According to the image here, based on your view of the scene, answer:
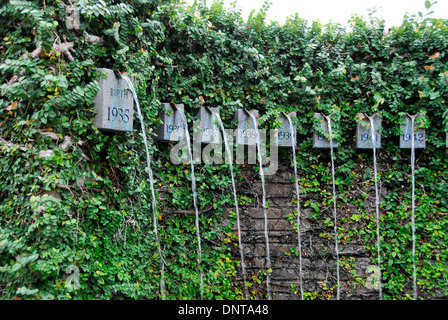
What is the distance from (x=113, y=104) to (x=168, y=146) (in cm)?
90

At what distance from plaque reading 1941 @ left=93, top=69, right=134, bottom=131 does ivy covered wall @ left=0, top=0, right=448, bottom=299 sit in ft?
0.23

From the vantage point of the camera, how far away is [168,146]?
3.41 meters

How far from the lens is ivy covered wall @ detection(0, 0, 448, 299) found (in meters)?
2.33

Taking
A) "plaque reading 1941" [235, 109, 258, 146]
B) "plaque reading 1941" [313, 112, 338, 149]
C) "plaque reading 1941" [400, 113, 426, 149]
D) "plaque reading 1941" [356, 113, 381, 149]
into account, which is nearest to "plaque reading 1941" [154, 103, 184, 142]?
"plaque reading 1941" [235, 109, 258, 146]

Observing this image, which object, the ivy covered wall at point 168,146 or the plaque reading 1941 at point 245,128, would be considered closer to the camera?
the ivy covered wall at point 168,146

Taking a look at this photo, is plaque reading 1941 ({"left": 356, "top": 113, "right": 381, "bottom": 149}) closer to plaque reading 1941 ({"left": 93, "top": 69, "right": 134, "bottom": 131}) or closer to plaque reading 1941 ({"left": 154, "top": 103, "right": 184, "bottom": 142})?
plaque reading 1941 ({"left": 154, "top": 103, "right": 184, "bottom": 142})

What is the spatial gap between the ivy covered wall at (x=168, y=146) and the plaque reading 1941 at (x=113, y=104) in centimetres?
7

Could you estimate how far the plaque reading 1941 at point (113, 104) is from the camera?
2.54 m

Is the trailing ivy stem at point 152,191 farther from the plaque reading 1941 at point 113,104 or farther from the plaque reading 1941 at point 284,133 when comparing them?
the plaque reading 1941 at point 284,133

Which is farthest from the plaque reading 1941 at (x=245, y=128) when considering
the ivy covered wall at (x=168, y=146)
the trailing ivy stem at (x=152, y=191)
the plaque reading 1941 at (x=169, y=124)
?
the trailing ivy stem at (x=152, y=191)

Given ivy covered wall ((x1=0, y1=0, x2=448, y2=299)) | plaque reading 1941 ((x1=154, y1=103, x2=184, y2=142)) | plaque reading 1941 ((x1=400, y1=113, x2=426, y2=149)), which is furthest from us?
plaque reading 1941 ((x1=400, y1=113, x2=426, y2=149))

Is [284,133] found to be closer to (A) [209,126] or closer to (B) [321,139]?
(B) [321,139]

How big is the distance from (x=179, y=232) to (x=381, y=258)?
2.36 m
